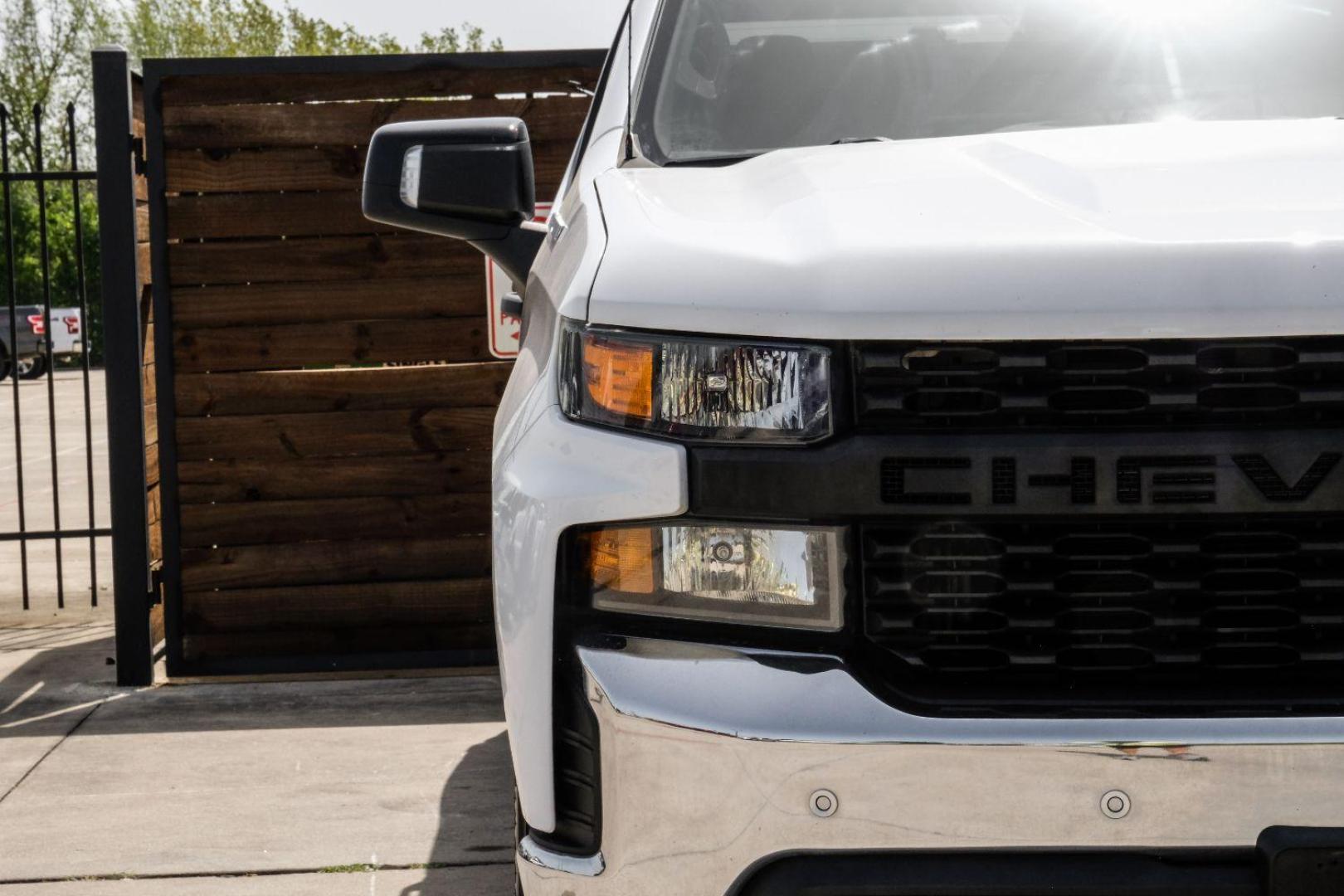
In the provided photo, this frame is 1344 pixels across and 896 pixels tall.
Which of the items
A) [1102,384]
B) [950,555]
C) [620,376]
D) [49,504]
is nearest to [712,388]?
[620,376]

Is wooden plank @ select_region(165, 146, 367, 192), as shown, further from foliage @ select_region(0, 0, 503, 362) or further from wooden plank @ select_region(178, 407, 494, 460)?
foliage @ select_region(0, 0, 503, 362)

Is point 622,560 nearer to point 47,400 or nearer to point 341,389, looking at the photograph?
→ point 341,389

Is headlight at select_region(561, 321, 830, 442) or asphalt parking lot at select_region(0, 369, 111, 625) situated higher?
headlight at select_region(561, 321, 830, 442)

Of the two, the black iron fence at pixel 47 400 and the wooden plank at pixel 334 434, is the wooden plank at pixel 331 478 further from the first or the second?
the black iron fence at pixel 47 400

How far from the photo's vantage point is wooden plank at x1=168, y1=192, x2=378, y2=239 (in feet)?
18.6

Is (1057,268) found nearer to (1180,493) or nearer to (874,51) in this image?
(1180,493)

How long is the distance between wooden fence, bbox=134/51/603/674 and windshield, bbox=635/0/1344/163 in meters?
2.51

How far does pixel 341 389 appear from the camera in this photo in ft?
18.9

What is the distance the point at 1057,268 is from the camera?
6.12ft

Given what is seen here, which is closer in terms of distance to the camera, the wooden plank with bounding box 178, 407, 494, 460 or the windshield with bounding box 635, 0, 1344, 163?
the windshield with bounding box 635, 0, 1344, 163

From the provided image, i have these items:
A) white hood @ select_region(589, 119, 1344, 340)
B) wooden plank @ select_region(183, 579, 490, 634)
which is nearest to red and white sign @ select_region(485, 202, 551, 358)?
wooden plank @ select_region(183, 579, 490, 634)

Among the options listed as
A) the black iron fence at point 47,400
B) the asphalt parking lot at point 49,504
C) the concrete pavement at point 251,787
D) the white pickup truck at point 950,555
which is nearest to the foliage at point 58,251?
the black iron fence at point 47,400

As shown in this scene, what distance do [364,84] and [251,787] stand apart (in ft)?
8.49

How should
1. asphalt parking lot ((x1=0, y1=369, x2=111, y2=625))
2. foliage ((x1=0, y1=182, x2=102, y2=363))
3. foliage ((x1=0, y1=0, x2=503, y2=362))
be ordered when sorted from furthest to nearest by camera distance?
1. foliage ((x1=0, y1=0, x2=503, y2=362))
2. foliage ((x1=0, y1=182, x2=102, y2=363))
3. asphalt parking lot ((x1=0, y1=369, x2=111, y2=625))
